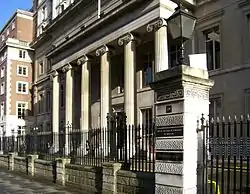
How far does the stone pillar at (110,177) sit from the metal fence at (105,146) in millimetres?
326

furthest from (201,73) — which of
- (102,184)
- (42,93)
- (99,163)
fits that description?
(42,93)

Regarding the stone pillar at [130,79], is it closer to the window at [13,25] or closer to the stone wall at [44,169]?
the stone wall at [44,169]

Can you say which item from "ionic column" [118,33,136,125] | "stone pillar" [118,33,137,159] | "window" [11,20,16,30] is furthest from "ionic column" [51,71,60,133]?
"window" [11,20,16,30]

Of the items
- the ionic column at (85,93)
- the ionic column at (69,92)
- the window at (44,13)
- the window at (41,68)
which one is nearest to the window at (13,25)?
the window at (44,13)

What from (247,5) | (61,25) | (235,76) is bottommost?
(235,76)

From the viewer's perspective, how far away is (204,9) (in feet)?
76.0

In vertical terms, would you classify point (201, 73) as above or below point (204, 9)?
below

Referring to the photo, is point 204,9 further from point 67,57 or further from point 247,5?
point 67,57

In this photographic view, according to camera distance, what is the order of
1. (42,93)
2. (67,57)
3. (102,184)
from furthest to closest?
(42,93) → (67,57) → (102,184)

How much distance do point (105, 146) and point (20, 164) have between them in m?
11.2

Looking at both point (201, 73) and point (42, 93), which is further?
point (42, 93)

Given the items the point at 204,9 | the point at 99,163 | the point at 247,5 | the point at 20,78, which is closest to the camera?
the point at 99,163

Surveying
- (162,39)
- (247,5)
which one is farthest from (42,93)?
(247,5)

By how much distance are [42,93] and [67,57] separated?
62.4 ft
